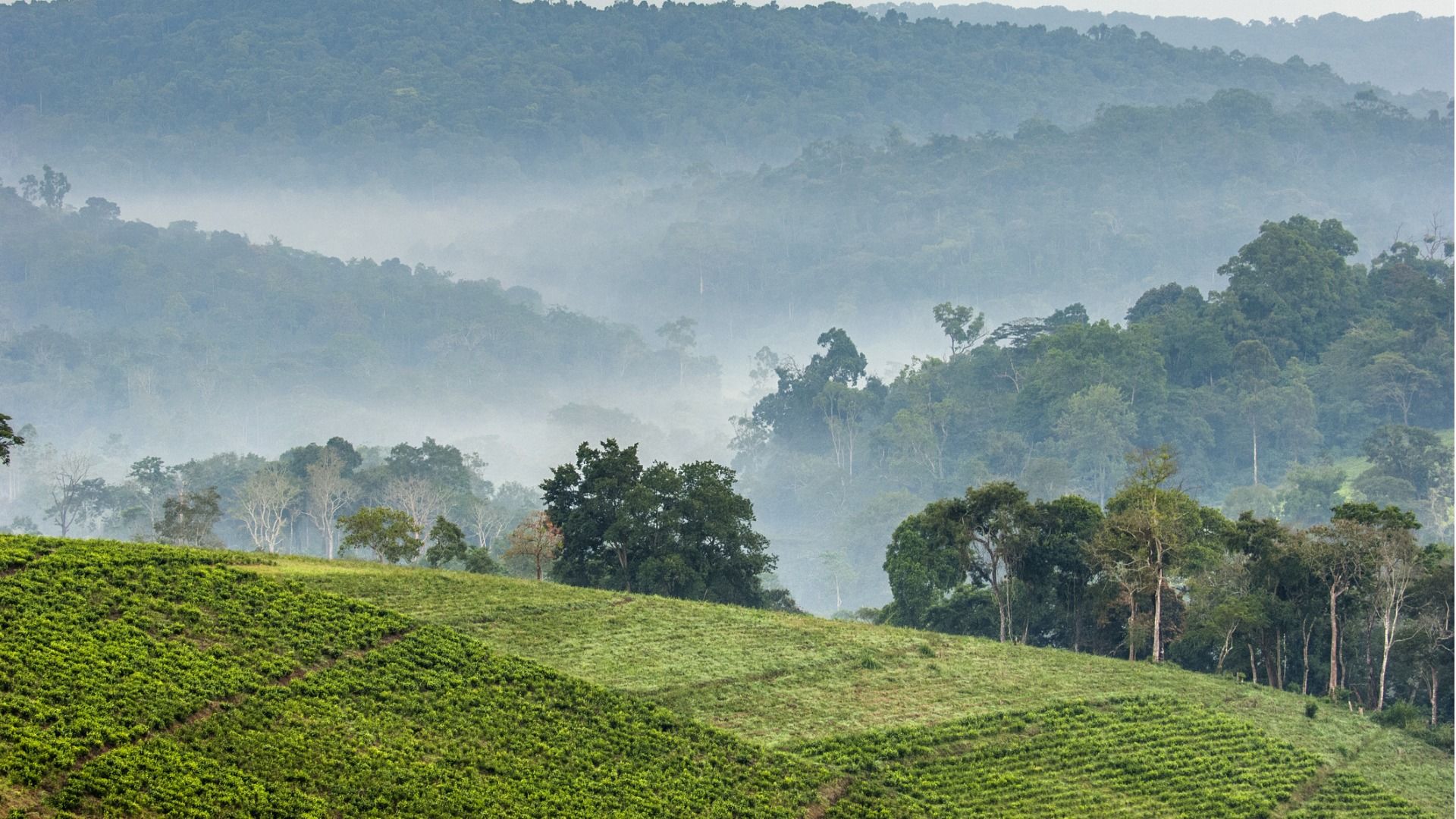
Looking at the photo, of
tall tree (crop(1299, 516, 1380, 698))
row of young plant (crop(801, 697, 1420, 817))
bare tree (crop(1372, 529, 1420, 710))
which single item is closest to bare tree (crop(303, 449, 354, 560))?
tall tree (crop(1299, 516, 1380, 698))

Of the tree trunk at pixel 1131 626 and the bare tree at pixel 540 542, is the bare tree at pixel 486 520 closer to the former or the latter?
the bare tree at pixel 540 542

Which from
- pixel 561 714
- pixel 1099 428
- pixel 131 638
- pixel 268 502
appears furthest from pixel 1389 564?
pixel 1099 428

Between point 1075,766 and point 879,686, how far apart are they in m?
8.76

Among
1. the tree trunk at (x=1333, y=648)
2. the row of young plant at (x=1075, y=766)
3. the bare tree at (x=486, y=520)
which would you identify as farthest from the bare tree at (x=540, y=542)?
the bare tree at (x=486, y=520)

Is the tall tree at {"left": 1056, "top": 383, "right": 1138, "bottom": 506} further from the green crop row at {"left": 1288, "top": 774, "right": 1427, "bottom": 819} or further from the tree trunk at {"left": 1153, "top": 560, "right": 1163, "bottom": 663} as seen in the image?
the green crop row at {"left": 1288, "top": 774, "right": 1427, "bottom": 819}

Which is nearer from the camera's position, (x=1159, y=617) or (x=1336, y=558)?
(x=1336, y=558)

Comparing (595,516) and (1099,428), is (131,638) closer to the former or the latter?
(595,516)

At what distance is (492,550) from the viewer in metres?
143

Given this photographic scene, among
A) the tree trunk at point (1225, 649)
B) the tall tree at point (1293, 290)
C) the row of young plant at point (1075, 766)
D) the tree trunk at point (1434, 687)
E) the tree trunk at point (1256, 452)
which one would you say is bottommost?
the row of young plant at point (1075, 766)

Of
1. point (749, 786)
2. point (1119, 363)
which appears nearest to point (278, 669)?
point (749, 786)

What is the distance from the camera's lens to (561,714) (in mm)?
57250

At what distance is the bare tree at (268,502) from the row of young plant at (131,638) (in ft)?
245

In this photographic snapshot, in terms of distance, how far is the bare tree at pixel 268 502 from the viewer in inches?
5517

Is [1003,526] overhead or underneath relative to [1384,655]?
overhead
